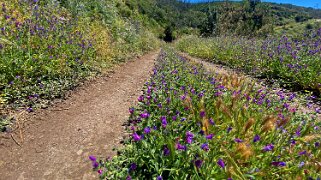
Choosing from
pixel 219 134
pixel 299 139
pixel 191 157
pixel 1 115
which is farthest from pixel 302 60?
pixel 1 115

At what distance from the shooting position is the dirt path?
94.0 inches

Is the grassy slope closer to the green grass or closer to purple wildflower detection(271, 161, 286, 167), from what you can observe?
the green grass

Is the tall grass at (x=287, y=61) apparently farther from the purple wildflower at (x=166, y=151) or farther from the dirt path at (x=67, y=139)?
the purple wildflower at (x=166, y=151)

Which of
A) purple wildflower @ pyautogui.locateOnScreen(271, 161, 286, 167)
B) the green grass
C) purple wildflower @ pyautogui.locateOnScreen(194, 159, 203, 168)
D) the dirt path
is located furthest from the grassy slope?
purple wildflower @ pyautogui.locateOnScreen(271, 161, 286, 167)

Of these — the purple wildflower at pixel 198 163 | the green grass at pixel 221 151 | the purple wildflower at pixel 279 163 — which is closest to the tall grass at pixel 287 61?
the green grass at pixel 221 151

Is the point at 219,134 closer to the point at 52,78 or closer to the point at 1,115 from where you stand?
the point at 1,115

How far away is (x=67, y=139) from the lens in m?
2.96

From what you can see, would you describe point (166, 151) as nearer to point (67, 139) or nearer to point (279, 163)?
point (279, 163)

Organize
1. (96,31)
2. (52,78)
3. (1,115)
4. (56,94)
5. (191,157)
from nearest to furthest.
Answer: (191,157)
(1,115)
(56,94)
(52,78)
(96,31)

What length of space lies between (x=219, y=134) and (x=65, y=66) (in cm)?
409

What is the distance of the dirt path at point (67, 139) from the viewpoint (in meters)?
2.39

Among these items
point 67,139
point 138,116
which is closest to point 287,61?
point 138,116

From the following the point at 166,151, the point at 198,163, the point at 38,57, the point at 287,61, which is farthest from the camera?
the point at 287,61

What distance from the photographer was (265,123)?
89.2 inches
